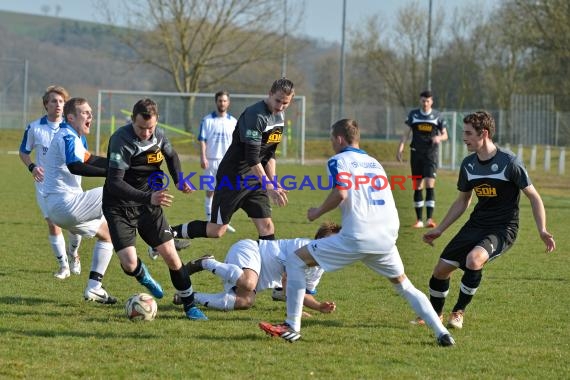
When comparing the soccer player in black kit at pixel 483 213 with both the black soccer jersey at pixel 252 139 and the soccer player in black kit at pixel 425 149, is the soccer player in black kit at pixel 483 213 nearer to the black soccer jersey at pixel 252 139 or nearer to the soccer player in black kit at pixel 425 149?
the black soccer jersey at pixel 252 139

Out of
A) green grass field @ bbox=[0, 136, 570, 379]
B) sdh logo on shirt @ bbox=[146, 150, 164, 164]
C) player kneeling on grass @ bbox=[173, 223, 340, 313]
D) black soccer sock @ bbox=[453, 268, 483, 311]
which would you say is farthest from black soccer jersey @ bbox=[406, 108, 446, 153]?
sdh logo on shirt @ bbox=[146, 150, 164, 164]

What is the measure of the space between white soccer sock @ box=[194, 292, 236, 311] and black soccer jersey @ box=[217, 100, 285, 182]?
1451mm

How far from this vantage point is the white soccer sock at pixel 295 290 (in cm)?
621

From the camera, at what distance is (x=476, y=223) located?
694 cm

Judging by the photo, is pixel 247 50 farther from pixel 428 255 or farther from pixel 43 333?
pixel 43 333

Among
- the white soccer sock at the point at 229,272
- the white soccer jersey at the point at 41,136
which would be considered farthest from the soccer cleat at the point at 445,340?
the white soccer jersey at the point at 41,136

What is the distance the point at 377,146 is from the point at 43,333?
35.4 meters

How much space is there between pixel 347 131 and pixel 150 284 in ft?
8.39

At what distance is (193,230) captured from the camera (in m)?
9.19

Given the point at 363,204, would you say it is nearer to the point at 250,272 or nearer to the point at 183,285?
the point at 250,272

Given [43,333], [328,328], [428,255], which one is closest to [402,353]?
[328,328]

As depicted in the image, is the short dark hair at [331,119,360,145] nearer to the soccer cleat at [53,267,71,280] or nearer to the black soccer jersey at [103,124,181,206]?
the black soccer jersey at [103,124,181,206]

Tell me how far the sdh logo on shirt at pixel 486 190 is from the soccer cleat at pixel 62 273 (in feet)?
14.3

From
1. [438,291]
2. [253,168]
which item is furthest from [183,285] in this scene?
[438,291]
